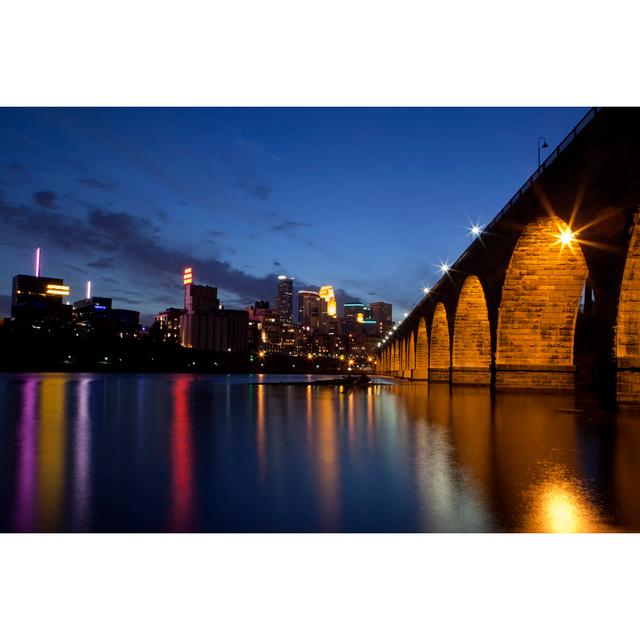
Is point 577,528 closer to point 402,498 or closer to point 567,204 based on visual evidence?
point 402,498

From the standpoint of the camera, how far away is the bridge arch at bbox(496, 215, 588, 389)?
26.5 metres

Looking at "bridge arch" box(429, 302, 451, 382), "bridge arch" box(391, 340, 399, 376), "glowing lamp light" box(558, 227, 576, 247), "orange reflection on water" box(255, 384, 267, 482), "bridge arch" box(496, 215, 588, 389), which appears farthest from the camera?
"bridge arch" box(391, 340, 399, 376)

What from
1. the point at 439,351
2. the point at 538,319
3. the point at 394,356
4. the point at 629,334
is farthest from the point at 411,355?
the point at 629,334

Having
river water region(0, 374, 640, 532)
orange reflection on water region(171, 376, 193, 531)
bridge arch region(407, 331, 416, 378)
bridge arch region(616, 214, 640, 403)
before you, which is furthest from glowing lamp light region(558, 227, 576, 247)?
bridge arch region(407, 331, 416, 378)

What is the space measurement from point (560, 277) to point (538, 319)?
86.3 inches

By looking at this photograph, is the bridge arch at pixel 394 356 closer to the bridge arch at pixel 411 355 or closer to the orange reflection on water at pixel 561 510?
the bridge arch at pixel 411 355

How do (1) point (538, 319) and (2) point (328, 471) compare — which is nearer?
(2) point (328, 471)

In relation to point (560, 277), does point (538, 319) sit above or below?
below

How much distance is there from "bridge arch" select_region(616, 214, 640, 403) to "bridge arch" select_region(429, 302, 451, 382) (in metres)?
35.4

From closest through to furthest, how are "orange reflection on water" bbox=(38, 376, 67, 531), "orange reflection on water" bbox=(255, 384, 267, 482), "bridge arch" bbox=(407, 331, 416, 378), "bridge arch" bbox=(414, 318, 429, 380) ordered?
Answer: "orange reflection on water" bbox=(38, 376, 67, 531), "orange reflection on water" bbox=(255, 384, 267, 482), "bridge arch" bbox=(414, 318, 429, 380), "bridge arch" bbox=(407, 331, 416, 378)

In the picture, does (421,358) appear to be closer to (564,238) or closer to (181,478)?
(564,238)

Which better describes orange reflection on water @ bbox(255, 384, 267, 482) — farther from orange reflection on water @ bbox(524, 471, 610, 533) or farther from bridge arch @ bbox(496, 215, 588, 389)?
bridge arch @ bbox(496, 215, 588, 389)

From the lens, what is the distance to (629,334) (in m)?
15.8

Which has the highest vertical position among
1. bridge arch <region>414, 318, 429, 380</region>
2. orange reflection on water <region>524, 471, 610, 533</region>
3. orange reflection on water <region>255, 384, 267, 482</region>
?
bridge arch <region>414, 318, 429, 380</region>
